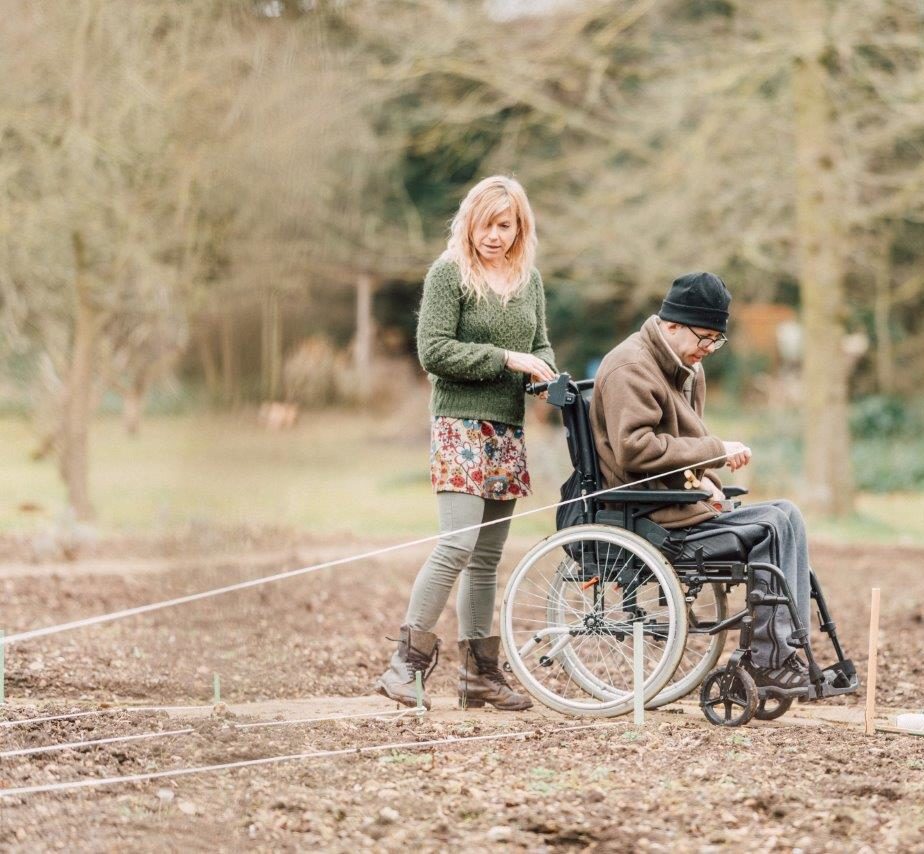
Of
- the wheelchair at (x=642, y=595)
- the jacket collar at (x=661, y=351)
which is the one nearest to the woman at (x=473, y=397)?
the wheelchair at (x=642, y=595)

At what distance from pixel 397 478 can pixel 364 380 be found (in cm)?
1334

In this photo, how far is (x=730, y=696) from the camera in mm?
3592

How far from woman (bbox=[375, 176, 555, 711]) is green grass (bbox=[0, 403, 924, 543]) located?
230 millimetres

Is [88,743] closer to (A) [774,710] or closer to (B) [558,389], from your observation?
(B) [558,389]

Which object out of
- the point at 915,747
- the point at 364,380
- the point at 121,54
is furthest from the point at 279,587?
the point at 364,380

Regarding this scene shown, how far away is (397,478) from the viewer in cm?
1435

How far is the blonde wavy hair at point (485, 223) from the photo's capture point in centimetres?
373

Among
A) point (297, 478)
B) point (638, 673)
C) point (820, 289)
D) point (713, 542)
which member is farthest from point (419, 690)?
point (820, 289)

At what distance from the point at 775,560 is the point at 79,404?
6897 millimetres

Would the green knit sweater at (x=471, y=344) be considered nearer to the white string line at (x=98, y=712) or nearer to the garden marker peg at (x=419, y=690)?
the garden marker peg at (x=419, y=690)

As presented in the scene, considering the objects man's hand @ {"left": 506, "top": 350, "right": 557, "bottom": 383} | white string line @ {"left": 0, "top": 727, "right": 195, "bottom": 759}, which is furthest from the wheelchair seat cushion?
white string line @ {"left": 0, "top": 727, "right": 195, "bottom": 759}

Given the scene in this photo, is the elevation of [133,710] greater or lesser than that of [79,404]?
lesser

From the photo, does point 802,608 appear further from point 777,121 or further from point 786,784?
point 777,121

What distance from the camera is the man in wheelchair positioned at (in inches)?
138
